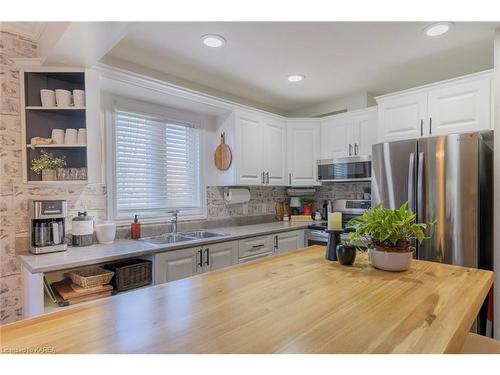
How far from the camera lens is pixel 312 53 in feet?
8.24

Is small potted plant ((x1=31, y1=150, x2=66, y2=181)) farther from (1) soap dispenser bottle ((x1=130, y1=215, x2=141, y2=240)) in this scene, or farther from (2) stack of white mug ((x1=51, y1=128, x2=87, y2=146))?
(1) soap dispenser bottle ((x1=130, y1=215, x2=141, y2=240))

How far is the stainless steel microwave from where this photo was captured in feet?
10.8

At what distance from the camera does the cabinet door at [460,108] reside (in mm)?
2365

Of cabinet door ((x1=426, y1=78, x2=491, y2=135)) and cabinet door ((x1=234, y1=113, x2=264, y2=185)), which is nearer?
cabinet door ((x1=426, y1=78, x2=491, y2=135))

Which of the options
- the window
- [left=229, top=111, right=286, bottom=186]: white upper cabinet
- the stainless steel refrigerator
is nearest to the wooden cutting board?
[left=229, top=111, right=286, bottom=186]: white upper cabinet

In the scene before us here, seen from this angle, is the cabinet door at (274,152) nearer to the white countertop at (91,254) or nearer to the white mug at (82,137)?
the white countertop at (91,254)

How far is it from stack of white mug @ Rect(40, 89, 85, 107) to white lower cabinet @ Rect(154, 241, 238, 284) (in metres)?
1.25

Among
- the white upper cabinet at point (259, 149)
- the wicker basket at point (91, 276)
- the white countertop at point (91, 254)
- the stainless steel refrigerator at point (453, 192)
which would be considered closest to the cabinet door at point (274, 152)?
the white upper cabinet at point (259, 149)

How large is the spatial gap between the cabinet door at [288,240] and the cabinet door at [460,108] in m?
1.67

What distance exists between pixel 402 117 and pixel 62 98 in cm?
296

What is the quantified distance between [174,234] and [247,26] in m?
1.95

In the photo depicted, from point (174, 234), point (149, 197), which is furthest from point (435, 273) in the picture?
point (149, 197)

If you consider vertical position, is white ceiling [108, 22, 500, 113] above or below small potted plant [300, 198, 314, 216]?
above
